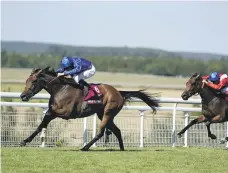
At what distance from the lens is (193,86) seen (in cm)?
1311

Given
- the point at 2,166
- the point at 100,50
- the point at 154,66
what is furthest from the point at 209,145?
the point at 100,50

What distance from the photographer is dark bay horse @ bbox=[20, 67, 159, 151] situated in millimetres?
11641

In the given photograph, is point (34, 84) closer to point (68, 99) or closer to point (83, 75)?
point (68, 99)

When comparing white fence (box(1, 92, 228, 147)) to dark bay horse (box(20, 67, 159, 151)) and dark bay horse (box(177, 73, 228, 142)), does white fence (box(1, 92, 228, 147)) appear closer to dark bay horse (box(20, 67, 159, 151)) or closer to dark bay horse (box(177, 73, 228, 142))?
dark bay horse (box(177, 73, 228, 142))

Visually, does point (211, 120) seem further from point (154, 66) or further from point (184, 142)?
point (154, 66)

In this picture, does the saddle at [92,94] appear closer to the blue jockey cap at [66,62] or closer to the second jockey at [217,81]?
the blue jockey cap at [66,62]

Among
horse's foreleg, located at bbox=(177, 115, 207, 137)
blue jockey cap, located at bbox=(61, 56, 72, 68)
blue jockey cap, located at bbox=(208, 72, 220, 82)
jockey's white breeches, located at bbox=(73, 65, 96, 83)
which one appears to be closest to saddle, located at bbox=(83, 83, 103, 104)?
jockey's white breeches, located at bbox=(73, 65, 96, 83)

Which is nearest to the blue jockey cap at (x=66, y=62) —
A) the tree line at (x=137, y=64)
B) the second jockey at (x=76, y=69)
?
the second jockey at (x=76, y=69)

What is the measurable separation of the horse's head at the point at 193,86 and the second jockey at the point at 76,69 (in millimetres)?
1830

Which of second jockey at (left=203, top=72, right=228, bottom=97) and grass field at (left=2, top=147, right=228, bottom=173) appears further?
second jockey at (left=203, top=72, right=228, bottom=97)

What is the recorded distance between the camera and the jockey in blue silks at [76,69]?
1191cm

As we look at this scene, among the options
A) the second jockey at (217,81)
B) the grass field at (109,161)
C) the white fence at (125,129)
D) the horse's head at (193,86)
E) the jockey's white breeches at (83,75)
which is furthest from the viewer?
the second jockey at (217,81)

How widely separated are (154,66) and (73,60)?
86160 mm

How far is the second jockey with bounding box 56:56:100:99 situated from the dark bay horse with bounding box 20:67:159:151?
0.33 feet
